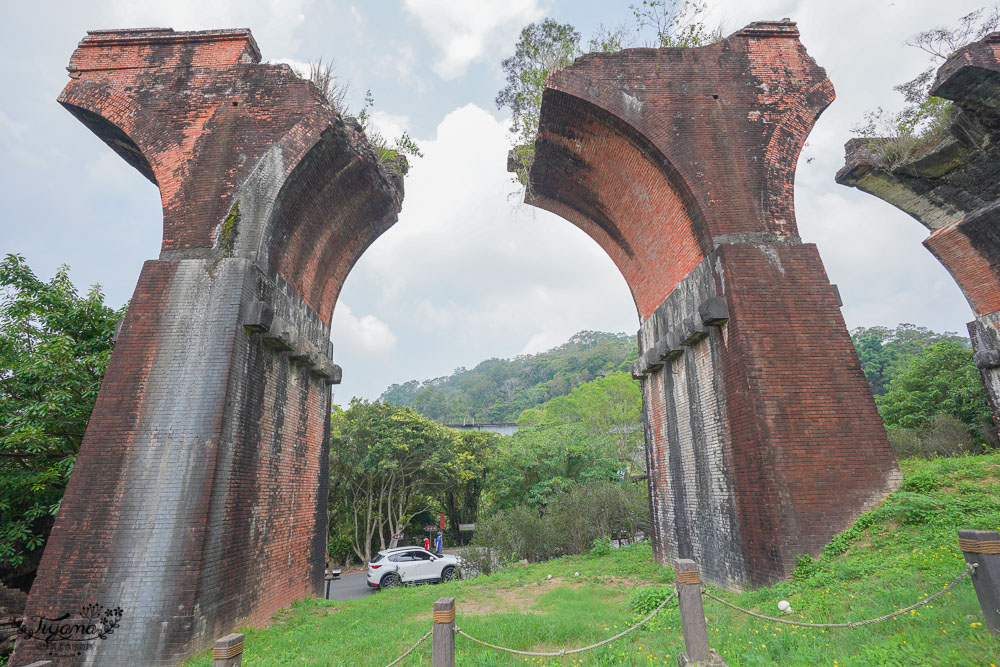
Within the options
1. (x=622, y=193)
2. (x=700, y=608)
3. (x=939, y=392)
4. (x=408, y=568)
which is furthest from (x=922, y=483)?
(x=939, y=392)

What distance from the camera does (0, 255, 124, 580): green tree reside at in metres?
8.05

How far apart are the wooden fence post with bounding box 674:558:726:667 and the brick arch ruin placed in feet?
10.0

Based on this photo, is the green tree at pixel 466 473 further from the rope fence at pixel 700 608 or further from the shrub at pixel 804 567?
the rope fence at pixel 700 608

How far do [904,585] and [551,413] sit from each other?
29.8m

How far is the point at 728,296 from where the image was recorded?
7520mm

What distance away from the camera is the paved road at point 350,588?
46.0ft

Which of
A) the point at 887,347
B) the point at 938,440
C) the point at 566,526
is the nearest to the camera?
the point at 938,440

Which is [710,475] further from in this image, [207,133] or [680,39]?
[207,133]

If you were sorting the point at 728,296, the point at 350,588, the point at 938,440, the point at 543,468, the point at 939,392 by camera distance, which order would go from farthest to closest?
1. the point at 543,468
2. the point at 939,392
3. the point at 350,588
4. the point at 938,440
5. the point at 728,296

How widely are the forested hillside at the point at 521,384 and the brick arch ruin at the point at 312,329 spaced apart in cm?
3904

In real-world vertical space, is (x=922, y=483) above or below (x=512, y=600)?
above

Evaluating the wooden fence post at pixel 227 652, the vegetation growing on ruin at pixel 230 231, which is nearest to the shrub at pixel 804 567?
the wooden fence post at pixel 227 652

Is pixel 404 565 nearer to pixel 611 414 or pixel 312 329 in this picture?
pixel 312 329

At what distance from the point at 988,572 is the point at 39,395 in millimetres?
12719
